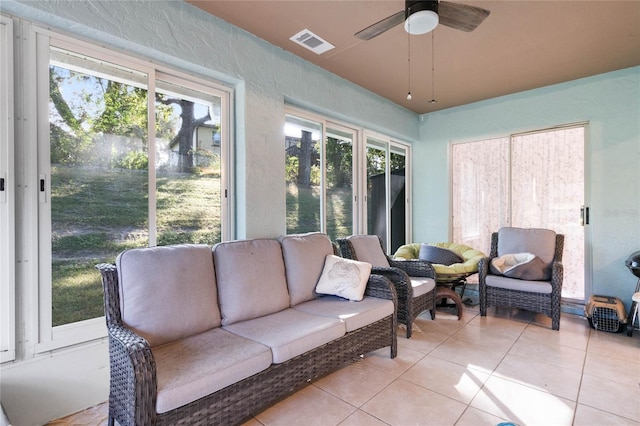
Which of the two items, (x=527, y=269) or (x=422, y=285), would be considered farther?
(x=527, y=269)

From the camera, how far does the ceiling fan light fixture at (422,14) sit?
1909mm

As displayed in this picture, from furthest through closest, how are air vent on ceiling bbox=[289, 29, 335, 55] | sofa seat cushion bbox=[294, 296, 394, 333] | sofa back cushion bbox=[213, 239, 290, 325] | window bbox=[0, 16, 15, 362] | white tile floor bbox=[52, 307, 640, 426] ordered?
Result: air vent on ceiling bbox=[289, 29, 335, 55] < sofa seat cushion bbox=[294, 296, 394, 333] < sofa back cushion bbox=[213, 239, 290, 325] < white tile floor bbox=[52, 307, 640, 426] < window bbox=[0, 16, 15, 362]

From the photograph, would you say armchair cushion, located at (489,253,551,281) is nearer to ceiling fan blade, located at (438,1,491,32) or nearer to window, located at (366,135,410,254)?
window, located at (366,135,410,254)

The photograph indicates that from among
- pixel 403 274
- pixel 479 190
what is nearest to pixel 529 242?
pixel 479 190

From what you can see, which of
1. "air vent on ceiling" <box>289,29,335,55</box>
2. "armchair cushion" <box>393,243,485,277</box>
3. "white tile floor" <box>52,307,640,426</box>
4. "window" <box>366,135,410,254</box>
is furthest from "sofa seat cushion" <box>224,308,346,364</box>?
"window" <box>366,135,410,254</box>

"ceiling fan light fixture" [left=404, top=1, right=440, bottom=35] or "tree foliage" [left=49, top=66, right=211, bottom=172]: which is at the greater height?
"ceiling fan light fixture" [left=404, top=1, right=440, bottom=35]

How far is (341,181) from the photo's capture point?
407cm

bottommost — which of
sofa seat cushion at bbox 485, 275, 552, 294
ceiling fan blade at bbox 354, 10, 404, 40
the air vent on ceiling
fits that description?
sofa seat cushion at bbox 485, 275, 552, 294

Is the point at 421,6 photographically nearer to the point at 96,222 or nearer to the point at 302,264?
the point at 302,264

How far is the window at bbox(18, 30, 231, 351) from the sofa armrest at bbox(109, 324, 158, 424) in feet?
2.49

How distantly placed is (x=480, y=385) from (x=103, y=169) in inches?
116

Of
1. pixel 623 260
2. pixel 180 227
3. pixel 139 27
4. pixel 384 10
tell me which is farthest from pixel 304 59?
pixel 623 260

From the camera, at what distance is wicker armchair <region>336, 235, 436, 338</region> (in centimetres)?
293

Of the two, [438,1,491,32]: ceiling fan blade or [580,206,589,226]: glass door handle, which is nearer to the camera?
[438,1,491,32]: ceiling fan blade
